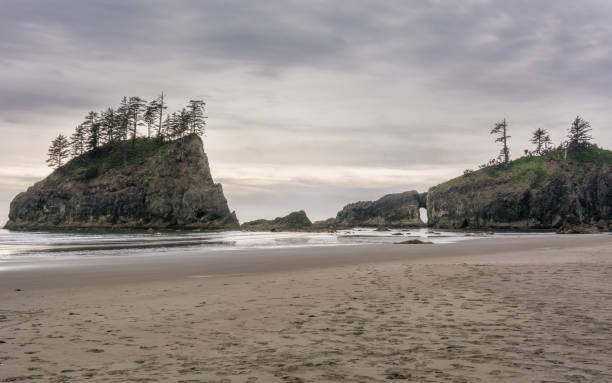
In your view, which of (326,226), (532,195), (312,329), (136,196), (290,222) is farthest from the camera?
(326,226)

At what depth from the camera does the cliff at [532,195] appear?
82500mm

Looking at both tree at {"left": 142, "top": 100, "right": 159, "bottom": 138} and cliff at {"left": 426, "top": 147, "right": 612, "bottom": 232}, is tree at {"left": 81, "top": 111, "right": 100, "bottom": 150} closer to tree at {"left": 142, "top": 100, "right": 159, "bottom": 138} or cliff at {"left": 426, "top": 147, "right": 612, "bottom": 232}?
tree at {"left": 142, "top": 100, "right": 159, "bottom": 138}

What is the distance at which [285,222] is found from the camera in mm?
80750

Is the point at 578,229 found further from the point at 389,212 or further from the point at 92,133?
the point at 92,133

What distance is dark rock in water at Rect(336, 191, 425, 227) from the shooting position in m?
116

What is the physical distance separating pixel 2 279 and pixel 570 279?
57.3 feet

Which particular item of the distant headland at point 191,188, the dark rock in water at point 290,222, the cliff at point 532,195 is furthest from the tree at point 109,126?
the cliff at point 532,195

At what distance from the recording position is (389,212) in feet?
386

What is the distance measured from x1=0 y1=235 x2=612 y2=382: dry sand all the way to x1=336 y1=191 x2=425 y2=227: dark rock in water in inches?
4037

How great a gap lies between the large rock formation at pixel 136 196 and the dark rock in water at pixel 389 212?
44973 mm

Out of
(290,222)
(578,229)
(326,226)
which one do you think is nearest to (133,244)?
(290,222)

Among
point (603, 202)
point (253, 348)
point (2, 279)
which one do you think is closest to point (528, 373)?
point (253, 348)

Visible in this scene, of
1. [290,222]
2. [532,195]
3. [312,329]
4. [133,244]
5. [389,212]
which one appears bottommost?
[312,329]

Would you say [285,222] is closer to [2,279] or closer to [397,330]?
[2,279]
